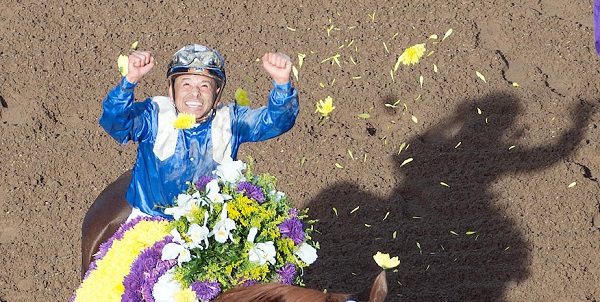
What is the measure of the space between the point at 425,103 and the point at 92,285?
384 cm

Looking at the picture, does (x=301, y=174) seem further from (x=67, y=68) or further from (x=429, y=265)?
(x=67, y=68)

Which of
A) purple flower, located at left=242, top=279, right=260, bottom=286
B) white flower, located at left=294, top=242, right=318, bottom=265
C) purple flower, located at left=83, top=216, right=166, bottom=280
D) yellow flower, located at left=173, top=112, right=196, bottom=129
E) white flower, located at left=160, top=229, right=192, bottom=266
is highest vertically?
yellow flower, located at left=173, top=112, right=196, bottom=129

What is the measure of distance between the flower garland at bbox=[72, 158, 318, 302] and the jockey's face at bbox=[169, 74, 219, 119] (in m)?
0.39

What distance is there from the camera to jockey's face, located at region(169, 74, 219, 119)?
16.8 ft

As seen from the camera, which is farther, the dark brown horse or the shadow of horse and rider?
the shadow of horse and rider

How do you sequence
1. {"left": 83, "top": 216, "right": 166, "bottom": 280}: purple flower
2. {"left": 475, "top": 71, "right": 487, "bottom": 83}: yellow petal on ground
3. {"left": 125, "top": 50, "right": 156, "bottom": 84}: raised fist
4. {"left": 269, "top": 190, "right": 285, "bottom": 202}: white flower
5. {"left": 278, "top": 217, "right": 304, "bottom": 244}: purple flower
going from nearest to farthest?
{"left": 278, "top": 217, "right": 304, "bottom": 244}: purple flower, {"left": 269, "top": 190, "right": 285, "bottom": 202}: white flower, {"left": 125, "top": 50, "right": 156, "bottom": 84}: raised fist, {"left": 83, "top": 216, "right": 166, "bottom": 280}: purple flower, {"left": 475, "top": 71, "right": 487, "bottom": 83}: yellow petal on ground

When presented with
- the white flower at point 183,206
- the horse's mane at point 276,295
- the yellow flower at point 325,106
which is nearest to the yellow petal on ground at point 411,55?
the yellow flower at point 325,106

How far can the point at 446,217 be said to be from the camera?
7.25 m

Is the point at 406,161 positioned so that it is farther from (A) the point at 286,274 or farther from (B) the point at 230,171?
(A) the point at 286,274

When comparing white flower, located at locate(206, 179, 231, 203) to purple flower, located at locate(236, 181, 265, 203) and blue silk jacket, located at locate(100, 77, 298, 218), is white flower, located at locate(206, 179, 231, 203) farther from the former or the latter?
blue silk jacket, located at locate(100, 77, 298, 218)

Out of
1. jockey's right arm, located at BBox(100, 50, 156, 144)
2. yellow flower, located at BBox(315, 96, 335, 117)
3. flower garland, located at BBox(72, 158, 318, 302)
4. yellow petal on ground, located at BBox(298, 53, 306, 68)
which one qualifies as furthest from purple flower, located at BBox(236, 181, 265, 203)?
yellow petal on ground, located at BBox(298, 53, 306, 68)

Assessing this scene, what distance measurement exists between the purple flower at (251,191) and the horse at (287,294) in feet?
1.81

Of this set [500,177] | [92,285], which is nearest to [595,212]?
[500,177]

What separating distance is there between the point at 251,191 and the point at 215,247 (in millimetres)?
324
